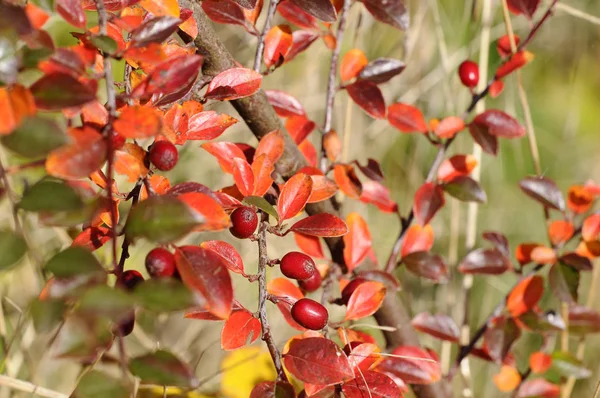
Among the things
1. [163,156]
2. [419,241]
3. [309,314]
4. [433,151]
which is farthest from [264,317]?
[433,151]

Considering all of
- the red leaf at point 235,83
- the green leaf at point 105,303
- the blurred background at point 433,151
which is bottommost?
the blurred background at point 433,151

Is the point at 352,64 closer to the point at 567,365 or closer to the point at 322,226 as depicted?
the point at 322,226

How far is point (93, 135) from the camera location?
34cm

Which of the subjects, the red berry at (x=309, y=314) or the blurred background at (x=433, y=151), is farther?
the blurred background at (x=433, y=151)

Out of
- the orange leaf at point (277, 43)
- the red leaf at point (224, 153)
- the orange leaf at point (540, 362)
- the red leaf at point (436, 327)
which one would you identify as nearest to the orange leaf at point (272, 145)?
the red leaf at point (224, 153)

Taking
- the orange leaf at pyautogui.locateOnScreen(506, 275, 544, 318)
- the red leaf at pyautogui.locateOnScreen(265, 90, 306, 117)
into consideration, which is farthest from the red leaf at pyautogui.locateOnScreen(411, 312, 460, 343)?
the red leaf at pyautogui.locateOnScreen(265, 90, 306, 117)

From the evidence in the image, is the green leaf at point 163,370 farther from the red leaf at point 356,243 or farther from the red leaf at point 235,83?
the red leaf at point 356,243

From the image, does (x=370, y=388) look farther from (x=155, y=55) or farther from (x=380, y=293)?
(x=155, y=55)

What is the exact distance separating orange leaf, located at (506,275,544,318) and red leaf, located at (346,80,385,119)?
0.28m

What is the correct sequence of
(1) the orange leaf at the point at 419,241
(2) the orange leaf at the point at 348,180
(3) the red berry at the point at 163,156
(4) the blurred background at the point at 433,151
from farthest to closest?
(4) the blurred background at the point at 433,151 < (1) the orange leaf at the point at 419,241 < (2) the orange leaf at the point at 348,180 < (3) the red berry at the point at 163,156

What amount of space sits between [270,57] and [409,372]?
13.6 inches

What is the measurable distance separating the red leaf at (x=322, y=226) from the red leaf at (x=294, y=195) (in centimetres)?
1

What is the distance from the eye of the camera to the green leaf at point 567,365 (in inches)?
29.9

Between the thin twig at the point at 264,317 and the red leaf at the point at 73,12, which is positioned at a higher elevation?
the red leaf at the point at 73,12
